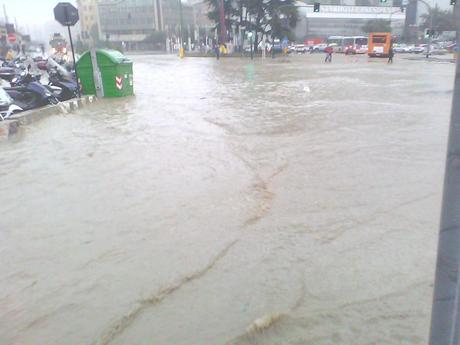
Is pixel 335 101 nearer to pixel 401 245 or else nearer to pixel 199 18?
pixel 401 245

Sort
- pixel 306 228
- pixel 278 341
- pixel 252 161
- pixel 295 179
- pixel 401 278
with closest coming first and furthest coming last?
1. pixel 278 341
2. pixel 401 278
3. pixel 306 228
4. pixel 295 179
5. pixel 252 161

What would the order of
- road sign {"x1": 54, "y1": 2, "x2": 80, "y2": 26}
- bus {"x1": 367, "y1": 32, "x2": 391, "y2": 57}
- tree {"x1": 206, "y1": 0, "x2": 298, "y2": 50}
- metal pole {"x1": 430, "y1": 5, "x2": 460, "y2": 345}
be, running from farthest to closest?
tree {"x1": 206, "y1": 0, "x2": 298, "y2": 50} < bus {"x1": 367, "y1": 32, "x2": 391, "y2": 57} < road sign {"x1": 54, "y1": 2, "x2": 80, "y2": 26} < metal pole {"x1": 430, "y1": 5, "x2": 460, "y2": 345}

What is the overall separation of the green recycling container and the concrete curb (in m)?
0.75

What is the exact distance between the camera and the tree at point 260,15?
175ft

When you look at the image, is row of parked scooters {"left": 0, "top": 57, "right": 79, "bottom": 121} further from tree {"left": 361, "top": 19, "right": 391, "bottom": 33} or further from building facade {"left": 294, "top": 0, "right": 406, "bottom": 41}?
building facade {"left": 294, "top": 0, "right": 406, "bottom": 41}

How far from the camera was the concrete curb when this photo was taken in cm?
841

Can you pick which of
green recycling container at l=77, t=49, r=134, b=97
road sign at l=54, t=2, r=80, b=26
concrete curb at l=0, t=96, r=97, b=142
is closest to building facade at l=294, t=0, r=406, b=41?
green recycling container at l=77, t=49, r=134, b=97

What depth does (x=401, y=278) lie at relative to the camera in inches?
126

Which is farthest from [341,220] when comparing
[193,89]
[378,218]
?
[193,89]

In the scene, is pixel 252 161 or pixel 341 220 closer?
pixel 341 220

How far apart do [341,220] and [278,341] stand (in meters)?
1.93

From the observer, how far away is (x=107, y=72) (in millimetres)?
A: 13984

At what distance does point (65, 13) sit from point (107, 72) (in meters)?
Result: 2.31

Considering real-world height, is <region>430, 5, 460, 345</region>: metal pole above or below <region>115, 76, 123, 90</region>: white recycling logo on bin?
above
